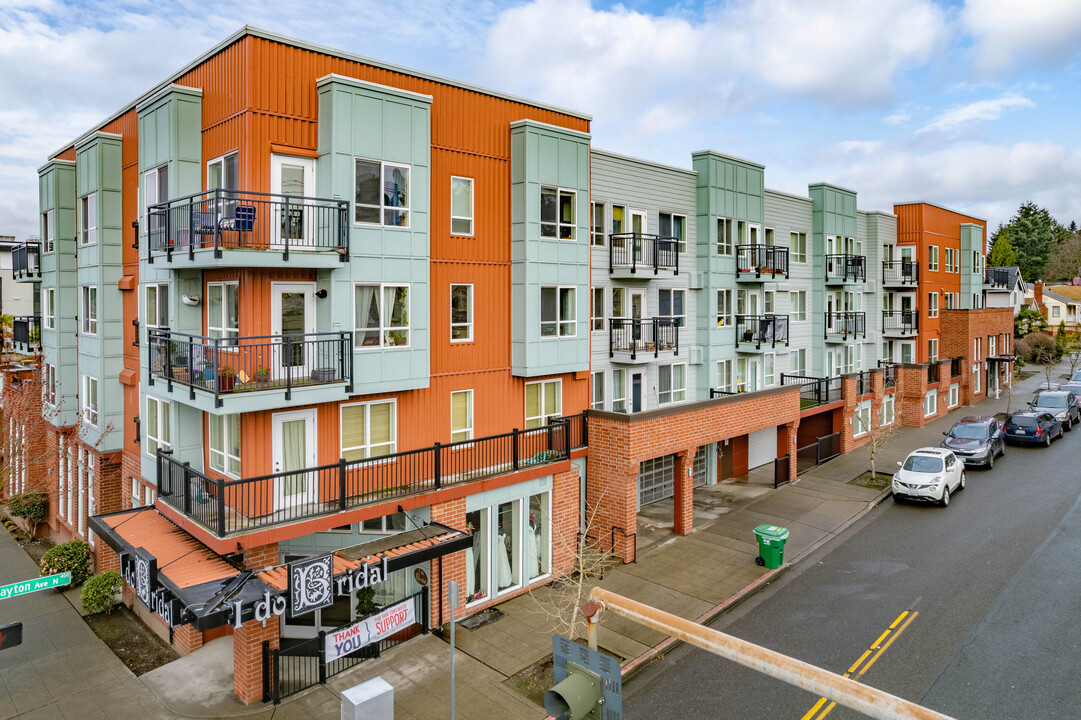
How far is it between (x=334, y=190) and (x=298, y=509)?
6841 mm

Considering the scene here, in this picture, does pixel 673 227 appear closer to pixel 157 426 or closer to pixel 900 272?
pixel 157 426

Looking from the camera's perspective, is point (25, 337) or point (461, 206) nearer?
point (461, 206)

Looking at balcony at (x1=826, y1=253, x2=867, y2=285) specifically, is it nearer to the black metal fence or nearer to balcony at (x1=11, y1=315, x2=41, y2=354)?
the black metal fence

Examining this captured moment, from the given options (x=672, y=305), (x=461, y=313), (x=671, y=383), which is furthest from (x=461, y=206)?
(x=671, y=383)

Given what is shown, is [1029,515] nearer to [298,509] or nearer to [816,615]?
[816,615]

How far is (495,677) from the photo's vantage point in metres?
14.0

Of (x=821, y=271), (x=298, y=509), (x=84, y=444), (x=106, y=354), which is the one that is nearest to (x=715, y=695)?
(x=298, y=509)

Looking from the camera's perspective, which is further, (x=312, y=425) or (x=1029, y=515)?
(x=1029, y=515)

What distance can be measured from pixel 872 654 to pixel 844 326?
24.6 meters

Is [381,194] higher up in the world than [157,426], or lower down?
higher up

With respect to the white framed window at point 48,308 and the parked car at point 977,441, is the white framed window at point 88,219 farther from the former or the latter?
the parked car at point 977,441

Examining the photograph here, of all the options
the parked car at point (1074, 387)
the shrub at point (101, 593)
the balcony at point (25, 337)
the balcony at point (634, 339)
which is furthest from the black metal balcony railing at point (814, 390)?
the balcony at point (25, 337)

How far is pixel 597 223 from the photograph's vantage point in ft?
75.0

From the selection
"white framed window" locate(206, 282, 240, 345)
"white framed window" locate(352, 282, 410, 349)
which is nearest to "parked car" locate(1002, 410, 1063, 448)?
"white framed window" locate(352, 282, 410, 349)
